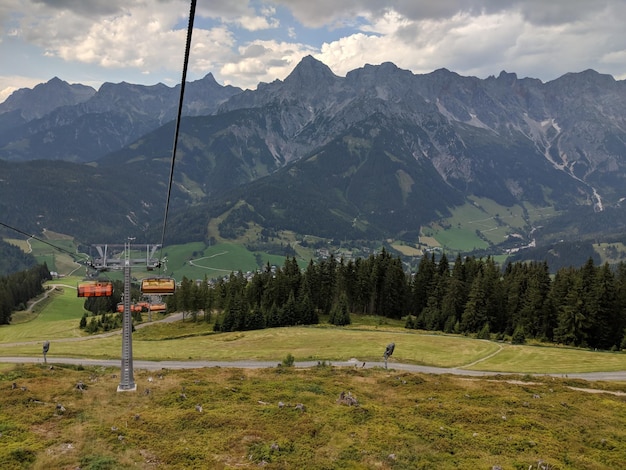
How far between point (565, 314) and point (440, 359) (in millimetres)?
37303

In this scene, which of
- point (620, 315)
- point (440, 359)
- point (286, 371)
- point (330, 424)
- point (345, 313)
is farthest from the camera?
point (345, 313)

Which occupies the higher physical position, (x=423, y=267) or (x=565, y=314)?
(x=423, y=267)

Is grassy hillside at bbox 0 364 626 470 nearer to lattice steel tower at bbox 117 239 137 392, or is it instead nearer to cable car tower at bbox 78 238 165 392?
Answer: lattice steel tower at bbox 117 239 137 392

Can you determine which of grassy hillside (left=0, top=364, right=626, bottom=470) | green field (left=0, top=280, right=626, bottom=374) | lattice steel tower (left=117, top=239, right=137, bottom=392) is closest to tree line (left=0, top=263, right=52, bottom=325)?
green field (left=0, top=280, right=626, bottom=374)

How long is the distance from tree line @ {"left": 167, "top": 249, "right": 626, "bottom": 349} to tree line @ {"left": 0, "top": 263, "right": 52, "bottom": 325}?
57088 millimetres

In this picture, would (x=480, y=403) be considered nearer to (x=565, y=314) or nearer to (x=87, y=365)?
(x=87, y=365)

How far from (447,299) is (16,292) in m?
171

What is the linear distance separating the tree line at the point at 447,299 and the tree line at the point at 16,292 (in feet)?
187

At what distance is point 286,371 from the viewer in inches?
2189

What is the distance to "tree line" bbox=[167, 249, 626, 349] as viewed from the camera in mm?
88875

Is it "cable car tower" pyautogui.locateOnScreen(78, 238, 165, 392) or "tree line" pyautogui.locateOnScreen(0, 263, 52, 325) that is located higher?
"cable car tower" pyautogui.locateOnScreen(78, 238, 165, 392)

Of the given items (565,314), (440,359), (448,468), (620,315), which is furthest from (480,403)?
(620,315)

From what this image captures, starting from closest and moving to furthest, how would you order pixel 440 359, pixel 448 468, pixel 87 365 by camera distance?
pixel 448 468 → pixel 87 365 → pixel 440 359

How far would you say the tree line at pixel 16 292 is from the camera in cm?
15200
